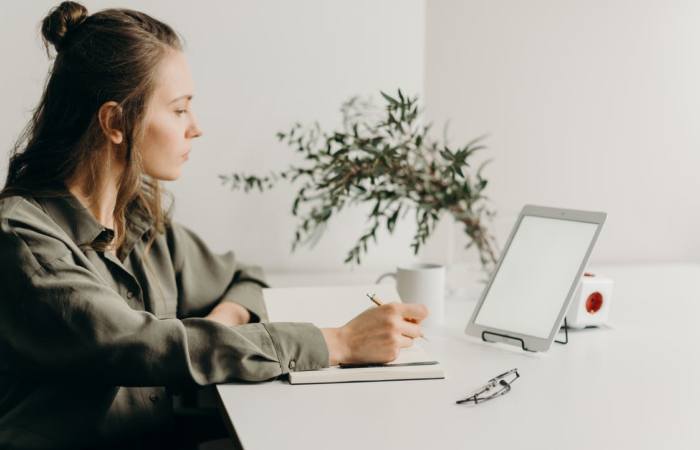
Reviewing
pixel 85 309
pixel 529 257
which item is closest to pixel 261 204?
pixel 529 257

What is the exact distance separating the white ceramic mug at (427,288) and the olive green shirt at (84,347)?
36cm

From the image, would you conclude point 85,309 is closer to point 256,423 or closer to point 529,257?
point 256,423

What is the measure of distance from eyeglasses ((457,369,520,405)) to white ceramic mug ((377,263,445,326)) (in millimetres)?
333

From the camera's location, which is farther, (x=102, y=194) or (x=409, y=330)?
(x=102, y=194)

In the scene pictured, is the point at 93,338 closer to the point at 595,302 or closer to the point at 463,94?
the point at 595,302

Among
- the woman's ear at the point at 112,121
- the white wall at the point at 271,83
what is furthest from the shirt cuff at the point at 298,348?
the white wall at the point at 271,83

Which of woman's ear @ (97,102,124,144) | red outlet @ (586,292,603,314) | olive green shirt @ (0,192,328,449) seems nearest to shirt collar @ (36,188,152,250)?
olive green shirt @ (0,192,328,449)

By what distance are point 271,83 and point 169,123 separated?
2.02 ft

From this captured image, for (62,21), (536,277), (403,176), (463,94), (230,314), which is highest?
(62,21)

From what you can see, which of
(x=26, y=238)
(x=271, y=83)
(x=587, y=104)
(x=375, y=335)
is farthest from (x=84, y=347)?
(x=587, y=104)

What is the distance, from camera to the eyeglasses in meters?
0.91

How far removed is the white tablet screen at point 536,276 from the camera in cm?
117

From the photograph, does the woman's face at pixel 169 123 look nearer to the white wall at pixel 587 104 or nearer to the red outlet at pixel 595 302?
the red outlet at pixel 595 302

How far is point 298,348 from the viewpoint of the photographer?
→ 3.26 ft
